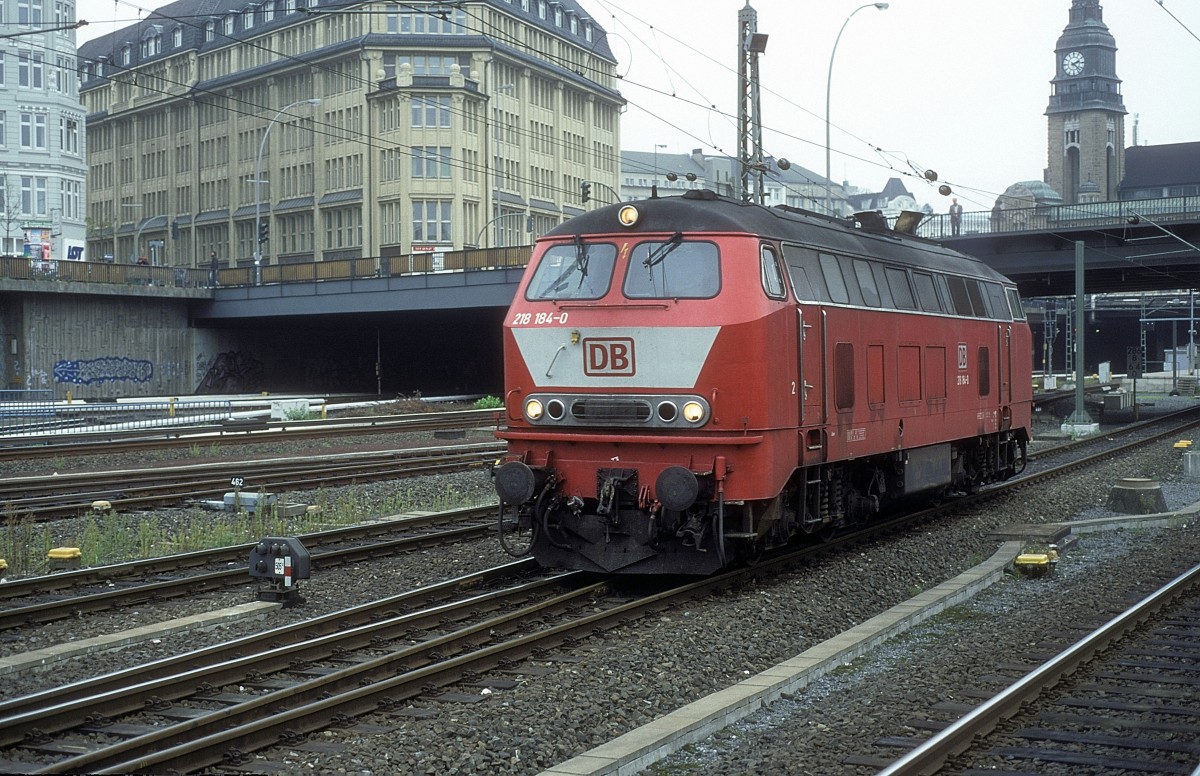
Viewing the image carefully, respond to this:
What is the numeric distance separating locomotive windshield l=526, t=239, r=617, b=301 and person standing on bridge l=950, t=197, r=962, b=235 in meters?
32.9

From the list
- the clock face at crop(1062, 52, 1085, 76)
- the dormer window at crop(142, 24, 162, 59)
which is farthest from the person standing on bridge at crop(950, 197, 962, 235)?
the clock face at crop(1062, 52, 1085, 76)

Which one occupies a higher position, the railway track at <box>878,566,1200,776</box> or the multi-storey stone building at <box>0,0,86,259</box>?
the multi-storey stone building at <box>0,0,86,259</box>

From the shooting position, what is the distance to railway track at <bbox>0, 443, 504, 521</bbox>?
17.8 metres

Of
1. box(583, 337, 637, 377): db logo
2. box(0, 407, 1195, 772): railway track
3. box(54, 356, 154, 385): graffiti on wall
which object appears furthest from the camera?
box(54, 356, 154, 385): graffiti on wall

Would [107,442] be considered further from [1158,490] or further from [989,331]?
[1158,490]

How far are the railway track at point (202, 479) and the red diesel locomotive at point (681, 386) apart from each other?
7.04 meters

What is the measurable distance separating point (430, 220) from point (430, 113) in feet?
21.2

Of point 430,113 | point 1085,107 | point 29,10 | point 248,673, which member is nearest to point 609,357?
point 248,673

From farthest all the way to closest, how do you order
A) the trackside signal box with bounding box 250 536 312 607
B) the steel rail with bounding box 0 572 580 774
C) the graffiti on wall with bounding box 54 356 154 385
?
1. the graffiti on wall with bounding box 54 356 154 385
2. the trackside signal box with bounding box 250 536 312 607
3. the steel rail with bounding box 0 572 580 774

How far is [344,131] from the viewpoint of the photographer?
78500 mm

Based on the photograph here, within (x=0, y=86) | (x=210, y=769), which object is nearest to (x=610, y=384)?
(x=210, y=769)

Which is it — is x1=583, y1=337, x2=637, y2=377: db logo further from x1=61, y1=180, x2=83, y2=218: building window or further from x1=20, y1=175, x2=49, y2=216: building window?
x1=61, y1=180, x2=83, y2=218: building window

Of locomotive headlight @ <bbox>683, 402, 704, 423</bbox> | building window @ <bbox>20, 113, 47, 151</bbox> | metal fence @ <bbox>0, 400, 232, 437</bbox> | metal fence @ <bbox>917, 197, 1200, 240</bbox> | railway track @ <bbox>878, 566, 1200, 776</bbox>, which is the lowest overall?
railway track @ <bbox>878, 566, 1200, 776</bbox>

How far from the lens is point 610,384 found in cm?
1189
